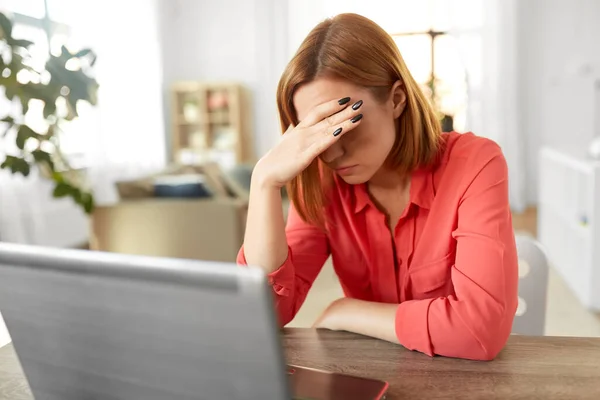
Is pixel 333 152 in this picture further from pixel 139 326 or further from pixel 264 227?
pixel 139 326

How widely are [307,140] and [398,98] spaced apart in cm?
21

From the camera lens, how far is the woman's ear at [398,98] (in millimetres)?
950

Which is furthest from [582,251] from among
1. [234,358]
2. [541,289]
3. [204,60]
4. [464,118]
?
[204,60]

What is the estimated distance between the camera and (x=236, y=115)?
633 cm

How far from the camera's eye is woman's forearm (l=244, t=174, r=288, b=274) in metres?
0.88

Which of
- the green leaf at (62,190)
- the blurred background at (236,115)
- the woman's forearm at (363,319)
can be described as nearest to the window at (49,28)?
the blurred background at (236,115)

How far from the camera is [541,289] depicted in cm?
111

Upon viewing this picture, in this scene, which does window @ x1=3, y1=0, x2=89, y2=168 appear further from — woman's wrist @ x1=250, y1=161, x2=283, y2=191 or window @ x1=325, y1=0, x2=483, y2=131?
woman's wrist @ x1=250, y1=161, x2=283, y2=191

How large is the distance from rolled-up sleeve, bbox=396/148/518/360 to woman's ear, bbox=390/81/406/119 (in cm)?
17

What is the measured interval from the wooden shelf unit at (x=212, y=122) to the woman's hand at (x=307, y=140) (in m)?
5.53

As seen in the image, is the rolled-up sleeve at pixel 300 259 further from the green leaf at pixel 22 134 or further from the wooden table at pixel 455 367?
the green leaf at pixel 22 134

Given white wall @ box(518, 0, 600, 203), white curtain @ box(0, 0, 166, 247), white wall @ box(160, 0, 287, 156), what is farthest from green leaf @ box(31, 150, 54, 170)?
white wall @ box(518, 0, 600, 203)

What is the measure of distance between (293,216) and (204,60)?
19.4ft

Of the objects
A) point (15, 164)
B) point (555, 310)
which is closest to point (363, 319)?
point (15, 164)
